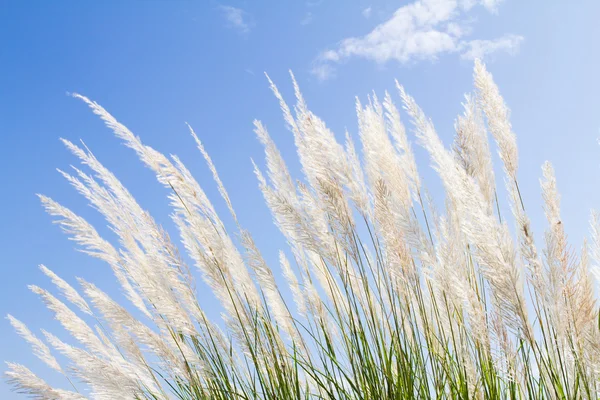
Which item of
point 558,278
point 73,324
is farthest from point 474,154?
point 73,324

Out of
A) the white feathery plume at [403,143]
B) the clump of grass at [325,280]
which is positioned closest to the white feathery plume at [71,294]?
the clump of grass at [325,280]

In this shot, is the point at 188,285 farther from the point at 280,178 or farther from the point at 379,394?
the point at 379,394

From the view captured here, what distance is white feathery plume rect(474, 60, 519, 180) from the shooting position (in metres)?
2.23

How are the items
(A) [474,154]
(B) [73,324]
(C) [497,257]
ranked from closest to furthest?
(C) [497,257]
(A) [474,154]
(B) [73,324]

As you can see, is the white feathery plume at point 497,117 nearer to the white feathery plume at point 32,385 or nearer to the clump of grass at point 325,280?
the clump of grass at point 325,280

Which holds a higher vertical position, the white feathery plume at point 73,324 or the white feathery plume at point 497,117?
the white feathery plume at point 497,117

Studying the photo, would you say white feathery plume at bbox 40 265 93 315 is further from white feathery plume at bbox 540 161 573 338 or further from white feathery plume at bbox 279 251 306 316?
white feathery plume at bbox 540 161 573 338

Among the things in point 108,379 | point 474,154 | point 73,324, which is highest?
point 474,154

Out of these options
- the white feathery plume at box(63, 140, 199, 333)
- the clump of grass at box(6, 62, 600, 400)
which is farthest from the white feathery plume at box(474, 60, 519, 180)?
the white feathery plume at box(63, 140, 199, 333)

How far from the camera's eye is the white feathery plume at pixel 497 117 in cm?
223

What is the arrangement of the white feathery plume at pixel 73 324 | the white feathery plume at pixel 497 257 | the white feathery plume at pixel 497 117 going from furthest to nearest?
1. the white feathery plume at pixel 73 324
2. the white feathery plume at pixel 497 117
3. the white feathery plume at pixel 497 257

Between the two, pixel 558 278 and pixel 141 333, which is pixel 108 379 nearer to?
pixel 141 333

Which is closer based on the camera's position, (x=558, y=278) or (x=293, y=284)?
(x=558, y=278)

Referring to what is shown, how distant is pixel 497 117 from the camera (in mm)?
2285
